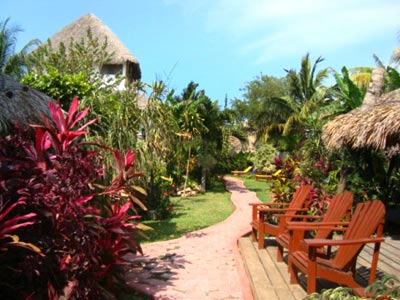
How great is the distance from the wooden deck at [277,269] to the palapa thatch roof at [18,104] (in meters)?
3.46

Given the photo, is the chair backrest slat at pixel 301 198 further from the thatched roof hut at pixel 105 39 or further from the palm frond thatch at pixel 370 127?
the thatched roof hut at pixel 105 39

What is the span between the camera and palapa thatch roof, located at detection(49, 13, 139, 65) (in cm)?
2264

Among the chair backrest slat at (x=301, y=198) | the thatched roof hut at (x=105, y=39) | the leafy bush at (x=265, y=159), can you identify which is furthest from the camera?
the leafy bush at (x=265, y=159)

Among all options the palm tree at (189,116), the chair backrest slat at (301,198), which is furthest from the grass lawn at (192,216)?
the chair backrest slat at (301,198)

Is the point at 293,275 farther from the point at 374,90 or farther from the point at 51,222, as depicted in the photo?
the point at 374,90

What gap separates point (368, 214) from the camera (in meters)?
4.30

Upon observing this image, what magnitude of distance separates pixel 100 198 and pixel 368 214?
9.75 ft

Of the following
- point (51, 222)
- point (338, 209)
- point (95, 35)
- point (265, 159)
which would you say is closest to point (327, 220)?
point (338, 209)

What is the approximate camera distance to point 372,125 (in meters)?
7.26

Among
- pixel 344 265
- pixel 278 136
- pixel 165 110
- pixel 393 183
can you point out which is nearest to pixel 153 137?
pixel 165 110

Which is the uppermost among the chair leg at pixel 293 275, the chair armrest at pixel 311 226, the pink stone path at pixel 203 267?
the chair armrest at pixel 311 226

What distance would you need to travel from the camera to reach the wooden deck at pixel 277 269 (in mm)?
4571

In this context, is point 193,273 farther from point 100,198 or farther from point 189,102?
point 189,102

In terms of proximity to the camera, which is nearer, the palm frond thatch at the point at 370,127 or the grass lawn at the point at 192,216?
the palm frond thatch at the point at 370,127
